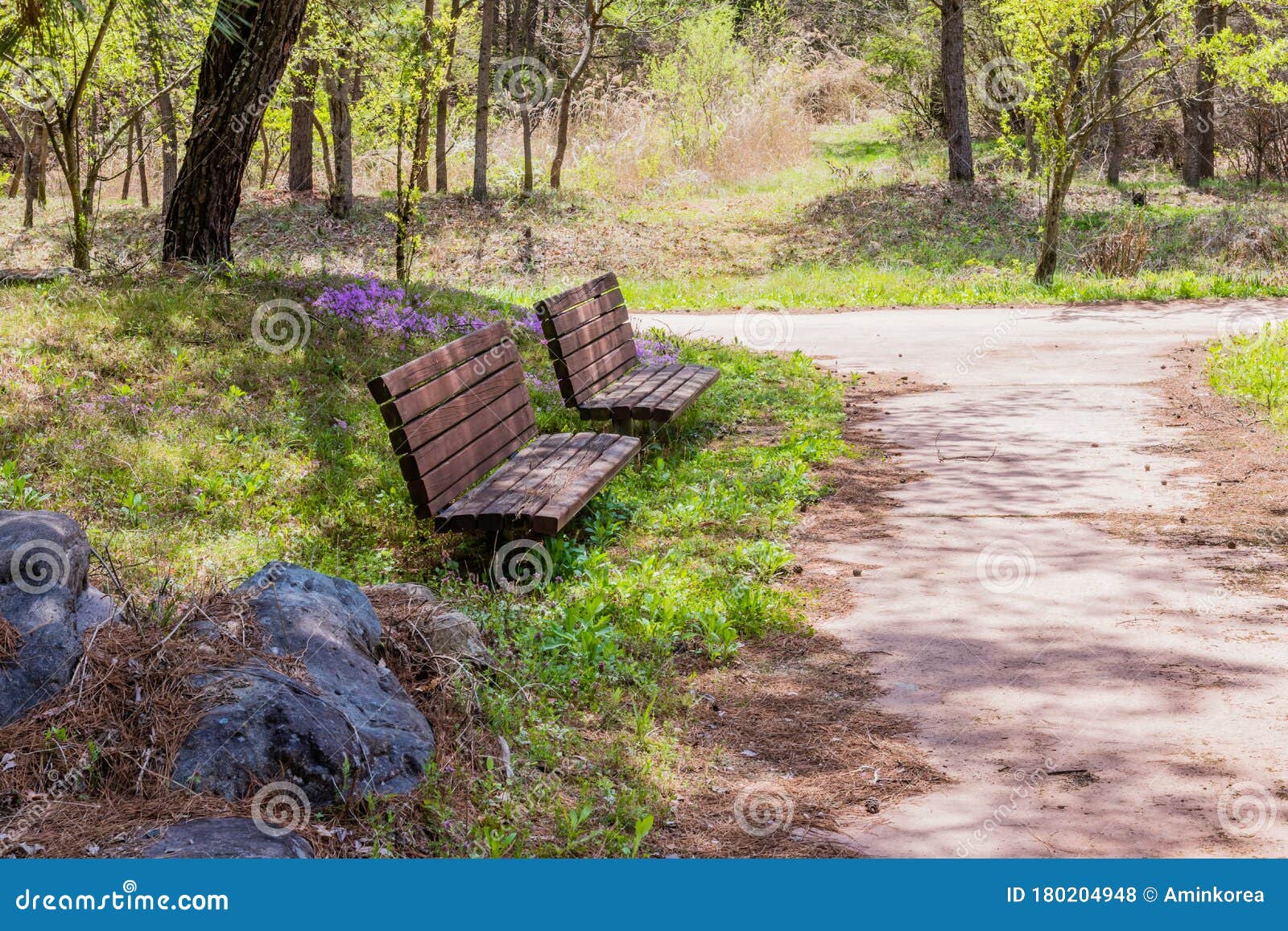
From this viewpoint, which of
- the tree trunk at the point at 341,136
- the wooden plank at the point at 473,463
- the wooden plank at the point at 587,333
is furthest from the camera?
the tree trunk at the point at 341,136

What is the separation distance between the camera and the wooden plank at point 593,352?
7109mm

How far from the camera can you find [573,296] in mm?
7543

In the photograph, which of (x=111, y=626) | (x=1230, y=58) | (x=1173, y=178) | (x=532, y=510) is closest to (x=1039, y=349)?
(x=1230, y=58)

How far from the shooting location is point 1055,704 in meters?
4.18

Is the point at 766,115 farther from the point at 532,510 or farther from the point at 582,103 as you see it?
the point at 532,510

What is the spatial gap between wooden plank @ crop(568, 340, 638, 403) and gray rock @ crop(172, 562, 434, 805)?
356cm

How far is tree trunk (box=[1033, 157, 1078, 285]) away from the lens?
14.7 m

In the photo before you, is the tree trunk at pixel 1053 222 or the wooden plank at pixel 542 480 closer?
the wooden plank at pixel 542 480

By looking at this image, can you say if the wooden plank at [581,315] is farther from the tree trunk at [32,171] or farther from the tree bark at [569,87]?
the tree trunk at [32,171]

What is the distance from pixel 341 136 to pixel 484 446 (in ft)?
42.6

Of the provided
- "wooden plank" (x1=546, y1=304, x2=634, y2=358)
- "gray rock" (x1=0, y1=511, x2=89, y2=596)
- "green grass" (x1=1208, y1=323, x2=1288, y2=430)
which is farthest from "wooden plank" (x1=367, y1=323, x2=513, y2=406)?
"green grass" (x1=1208, y1=323, x2=1288, y2=430)

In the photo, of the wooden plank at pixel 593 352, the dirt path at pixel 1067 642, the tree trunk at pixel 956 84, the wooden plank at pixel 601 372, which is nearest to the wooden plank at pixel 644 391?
the wooden plank at pixel 601 372

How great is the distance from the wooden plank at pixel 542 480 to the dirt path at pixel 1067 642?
1.43m

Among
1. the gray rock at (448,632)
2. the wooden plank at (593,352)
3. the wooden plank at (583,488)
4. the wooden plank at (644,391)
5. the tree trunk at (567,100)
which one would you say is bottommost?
the gray rock at (448,632)
